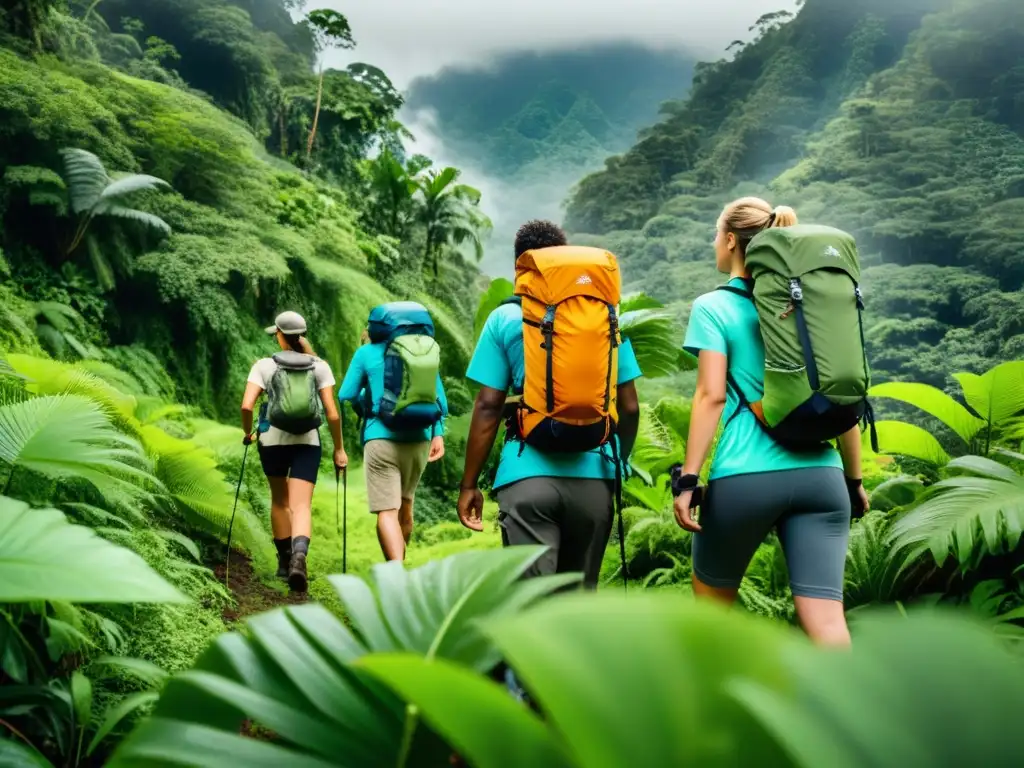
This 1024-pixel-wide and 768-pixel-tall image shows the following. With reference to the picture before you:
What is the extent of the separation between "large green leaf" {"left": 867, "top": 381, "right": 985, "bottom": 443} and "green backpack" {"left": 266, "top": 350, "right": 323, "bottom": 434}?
3.28 meters

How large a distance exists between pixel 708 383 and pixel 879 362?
2795 cm

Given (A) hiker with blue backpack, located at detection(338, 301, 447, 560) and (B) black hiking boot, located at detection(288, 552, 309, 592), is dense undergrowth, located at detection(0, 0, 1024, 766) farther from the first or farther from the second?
(A) hiker with blue backpack, located at detection(338, 301, 447, 560)

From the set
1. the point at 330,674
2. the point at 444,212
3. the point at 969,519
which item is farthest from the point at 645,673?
the point at 444,212

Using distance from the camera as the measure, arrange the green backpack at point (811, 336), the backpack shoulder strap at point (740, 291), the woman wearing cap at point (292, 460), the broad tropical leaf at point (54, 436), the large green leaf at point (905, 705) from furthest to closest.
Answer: the woman wearing cap at point (292, 460) → the backpack shoulder strap at point (740, 291) → the green backpack at point (811, 336) → the broad tropical leaf at point (54, 436) → the large green leaf at point (905, 705)

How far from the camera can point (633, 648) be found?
0.47m

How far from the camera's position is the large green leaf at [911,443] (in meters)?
3.96

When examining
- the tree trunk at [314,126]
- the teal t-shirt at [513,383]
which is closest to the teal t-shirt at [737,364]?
the teal t-shirt at [513,383]

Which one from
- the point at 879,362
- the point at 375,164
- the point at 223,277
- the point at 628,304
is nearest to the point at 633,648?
the point at 628,304

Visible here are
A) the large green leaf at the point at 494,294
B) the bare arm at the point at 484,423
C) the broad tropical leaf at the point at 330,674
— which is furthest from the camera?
the large green leaf at the point at 494,294

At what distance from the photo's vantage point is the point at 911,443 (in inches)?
157

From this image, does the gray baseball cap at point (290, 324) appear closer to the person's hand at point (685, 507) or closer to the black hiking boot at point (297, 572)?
the black hiking boot at point (297, 572)

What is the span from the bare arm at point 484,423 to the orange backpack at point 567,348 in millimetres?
170

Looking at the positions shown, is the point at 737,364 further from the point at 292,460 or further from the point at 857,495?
the point at 292,460

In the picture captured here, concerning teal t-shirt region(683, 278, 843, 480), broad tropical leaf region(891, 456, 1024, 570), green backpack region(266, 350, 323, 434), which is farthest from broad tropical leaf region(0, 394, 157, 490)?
broad tropical leaf region(891, 456, 1024, 570)
